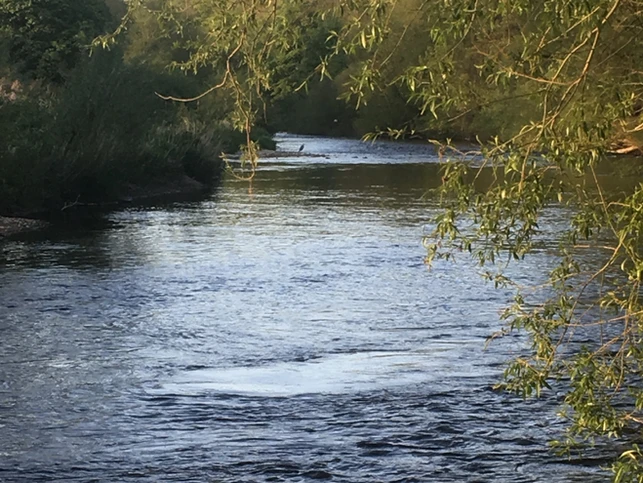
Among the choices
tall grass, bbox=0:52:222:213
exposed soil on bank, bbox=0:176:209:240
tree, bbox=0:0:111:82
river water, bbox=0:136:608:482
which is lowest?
river water, bbox=0:136:608:482

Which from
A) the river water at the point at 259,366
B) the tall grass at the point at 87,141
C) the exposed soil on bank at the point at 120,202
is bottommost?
the river water at the point at 259,366

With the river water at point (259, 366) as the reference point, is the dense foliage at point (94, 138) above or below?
above

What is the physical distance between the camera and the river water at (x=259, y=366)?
9.02 metres

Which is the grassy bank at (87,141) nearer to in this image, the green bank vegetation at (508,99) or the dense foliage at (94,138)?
the dense foliage at (94,138)

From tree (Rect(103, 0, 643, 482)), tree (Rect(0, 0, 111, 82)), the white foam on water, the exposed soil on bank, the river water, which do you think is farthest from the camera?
tree (Rect(0, 0, 111, 82))

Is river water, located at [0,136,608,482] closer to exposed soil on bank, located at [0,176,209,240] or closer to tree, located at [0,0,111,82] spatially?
exposed soil on bank, located at [0,176,209,240]

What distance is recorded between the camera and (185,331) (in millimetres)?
14164

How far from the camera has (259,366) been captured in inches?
480

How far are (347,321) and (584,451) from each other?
6034 mm

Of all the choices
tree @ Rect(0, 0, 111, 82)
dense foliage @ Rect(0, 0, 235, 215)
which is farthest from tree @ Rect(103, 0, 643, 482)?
tree @ Rect(0, 0, 111, 82)

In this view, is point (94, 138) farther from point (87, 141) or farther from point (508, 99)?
point (508, 99)

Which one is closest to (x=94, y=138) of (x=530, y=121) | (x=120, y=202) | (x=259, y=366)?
(x=120, y=202)

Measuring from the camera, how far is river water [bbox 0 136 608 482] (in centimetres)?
902

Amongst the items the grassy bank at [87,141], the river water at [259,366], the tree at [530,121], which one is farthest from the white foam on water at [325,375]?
the grassy bank at [87,141]
